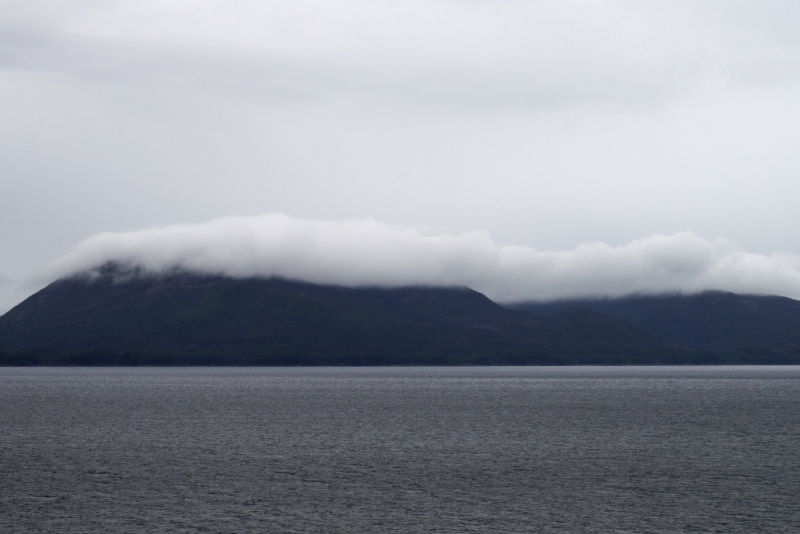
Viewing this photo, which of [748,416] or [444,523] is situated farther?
[748,416]

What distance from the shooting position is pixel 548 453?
83.1 m

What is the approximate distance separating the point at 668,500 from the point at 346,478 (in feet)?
76.7

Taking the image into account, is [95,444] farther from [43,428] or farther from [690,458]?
[690,458]

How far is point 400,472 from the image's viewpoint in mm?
70875

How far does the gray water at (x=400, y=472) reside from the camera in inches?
2112

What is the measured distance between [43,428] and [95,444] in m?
22.7

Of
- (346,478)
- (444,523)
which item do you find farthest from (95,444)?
(444,523)

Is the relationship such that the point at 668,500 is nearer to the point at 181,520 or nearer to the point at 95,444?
the point at 181,520

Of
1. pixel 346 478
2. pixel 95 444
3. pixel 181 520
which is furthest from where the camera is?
pixel 95 444

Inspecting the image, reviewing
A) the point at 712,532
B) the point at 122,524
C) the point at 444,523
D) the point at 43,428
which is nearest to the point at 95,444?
the point at 43,428

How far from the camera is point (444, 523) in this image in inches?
2066

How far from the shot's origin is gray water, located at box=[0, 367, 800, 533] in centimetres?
5366

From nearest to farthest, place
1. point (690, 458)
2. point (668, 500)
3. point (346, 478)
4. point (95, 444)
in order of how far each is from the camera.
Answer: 1. point (668, 500)
2. point (346, 478)
3. point (690, 458)
4. point (95, 444)

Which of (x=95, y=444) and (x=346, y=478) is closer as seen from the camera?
(x=346, y=478)
